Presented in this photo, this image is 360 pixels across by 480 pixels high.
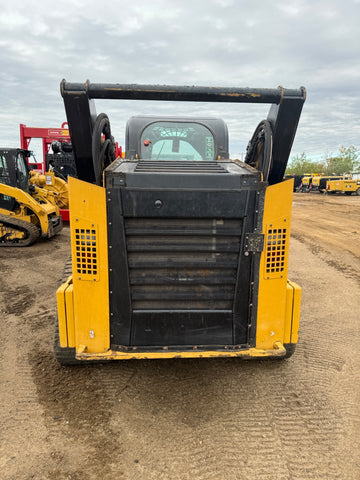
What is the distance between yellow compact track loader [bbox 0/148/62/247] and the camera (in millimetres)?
8508

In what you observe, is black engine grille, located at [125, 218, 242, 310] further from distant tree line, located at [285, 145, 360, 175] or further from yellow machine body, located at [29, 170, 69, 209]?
distant tree line, located at [285, 145, 360, 175]

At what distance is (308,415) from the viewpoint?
2.66 metres

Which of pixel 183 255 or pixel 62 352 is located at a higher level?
pixel 183 255

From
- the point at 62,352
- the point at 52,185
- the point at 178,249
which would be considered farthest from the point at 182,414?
the point at 52,185

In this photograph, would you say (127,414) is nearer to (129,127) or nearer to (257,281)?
(257,281)

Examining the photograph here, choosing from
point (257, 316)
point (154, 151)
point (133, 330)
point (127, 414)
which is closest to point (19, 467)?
point (127, 414)

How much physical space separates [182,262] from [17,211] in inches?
289

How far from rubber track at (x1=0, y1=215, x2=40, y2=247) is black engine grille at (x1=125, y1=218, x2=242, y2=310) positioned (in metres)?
6.79

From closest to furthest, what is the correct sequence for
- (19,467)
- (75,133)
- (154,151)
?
(19,467) < (75,133) < (154,151)

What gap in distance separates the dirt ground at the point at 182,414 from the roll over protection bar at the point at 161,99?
5.72 feet

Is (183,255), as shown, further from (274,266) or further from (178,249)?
(274,266)

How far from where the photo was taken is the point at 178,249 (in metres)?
2.52

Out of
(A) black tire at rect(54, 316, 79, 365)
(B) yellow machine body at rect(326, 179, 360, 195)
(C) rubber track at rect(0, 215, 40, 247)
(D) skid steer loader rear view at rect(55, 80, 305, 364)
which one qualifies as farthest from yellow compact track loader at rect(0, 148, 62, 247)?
(B) yellow machine body at rect(326, 179, 360, 195)

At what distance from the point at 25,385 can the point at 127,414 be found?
3.13ft
